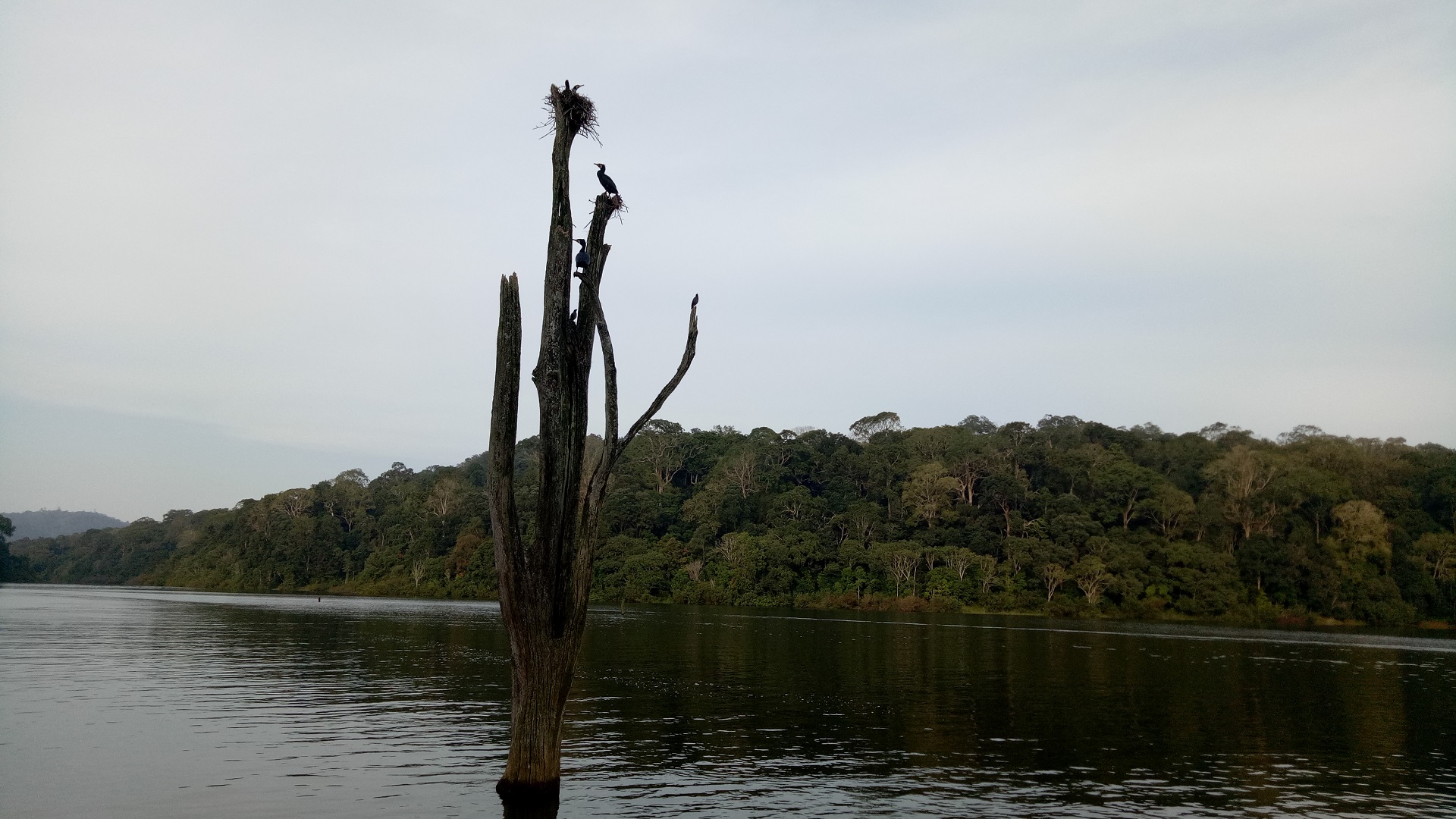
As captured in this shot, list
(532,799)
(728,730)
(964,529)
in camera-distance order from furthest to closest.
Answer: (964,529) < (728,730) < (532,799)

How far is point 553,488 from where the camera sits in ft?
41.1

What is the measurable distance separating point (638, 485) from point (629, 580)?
2574cm

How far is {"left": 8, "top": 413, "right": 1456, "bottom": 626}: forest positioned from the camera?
89062 millimetres

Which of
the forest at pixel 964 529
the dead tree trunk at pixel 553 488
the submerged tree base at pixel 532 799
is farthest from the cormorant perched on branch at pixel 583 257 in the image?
the forest at pixel 964 529

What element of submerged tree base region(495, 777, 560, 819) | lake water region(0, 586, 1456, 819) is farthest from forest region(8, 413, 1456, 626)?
submerged tree base region(495, 777, 560, 819)

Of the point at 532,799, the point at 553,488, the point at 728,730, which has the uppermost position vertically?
the point at 553,488

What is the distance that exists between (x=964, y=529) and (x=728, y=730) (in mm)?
83171

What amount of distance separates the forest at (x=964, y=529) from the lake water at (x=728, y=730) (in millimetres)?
49409

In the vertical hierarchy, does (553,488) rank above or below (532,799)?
above

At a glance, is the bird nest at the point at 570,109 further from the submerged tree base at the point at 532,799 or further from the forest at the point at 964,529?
the forest at the point at 964,529

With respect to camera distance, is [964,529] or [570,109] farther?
[964,529]

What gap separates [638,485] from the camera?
128 m

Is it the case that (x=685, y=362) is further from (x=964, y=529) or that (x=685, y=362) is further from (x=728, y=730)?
(x=964, y=529)

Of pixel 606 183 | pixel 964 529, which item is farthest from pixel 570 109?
pixel 964 529
